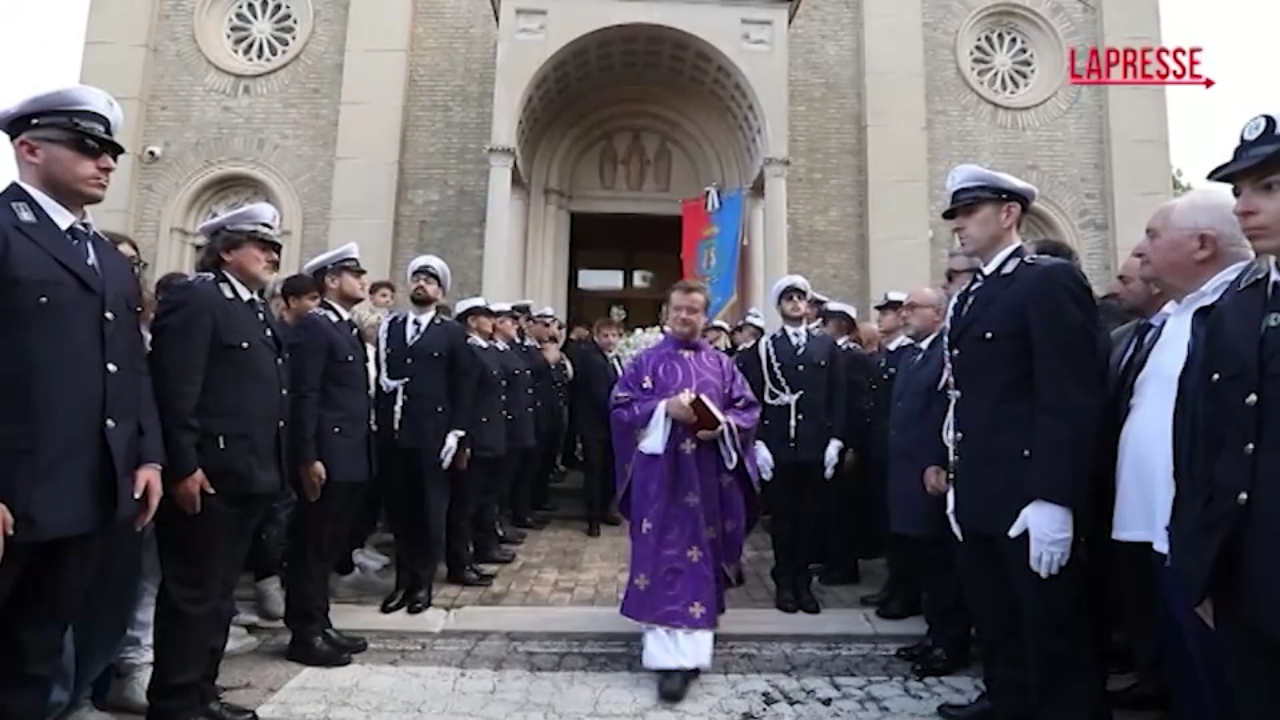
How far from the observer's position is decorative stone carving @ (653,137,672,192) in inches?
589

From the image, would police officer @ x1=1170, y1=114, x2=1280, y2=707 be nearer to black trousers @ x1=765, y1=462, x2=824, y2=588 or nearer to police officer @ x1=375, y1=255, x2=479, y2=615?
black trousers @ x1=765, y1=462, x2=824, y2=588

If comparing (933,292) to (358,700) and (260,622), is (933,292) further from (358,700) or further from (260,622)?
(260,622)

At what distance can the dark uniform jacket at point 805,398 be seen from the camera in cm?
593

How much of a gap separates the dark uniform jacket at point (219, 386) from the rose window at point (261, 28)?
1284 cm

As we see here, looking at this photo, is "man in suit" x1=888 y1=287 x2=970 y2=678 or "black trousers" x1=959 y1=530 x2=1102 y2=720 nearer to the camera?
"black trousers" x1=959 y1=530 x2=1102 y2=720

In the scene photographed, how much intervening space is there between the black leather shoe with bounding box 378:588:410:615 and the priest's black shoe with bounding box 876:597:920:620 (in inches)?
131

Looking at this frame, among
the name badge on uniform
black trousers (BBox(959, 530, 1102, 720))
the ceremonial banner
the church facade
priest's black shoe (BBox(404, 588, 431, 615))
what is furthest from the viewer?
the church facade

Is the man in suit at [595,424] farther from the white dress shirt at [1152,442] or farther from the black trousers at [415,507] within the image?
the white dress shirt at [1152,442]

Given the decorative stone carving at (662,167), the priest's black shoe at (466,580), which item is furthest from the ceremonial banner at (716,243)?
the priest's black shoe at (466,580)

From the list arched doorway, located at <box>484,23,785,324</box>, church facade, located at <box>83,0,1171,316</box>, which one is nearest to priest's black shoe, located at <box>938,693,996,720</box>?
arched doorway, located at <box>484,23,785,324</box>

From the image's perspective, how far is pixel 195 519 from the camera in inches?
139

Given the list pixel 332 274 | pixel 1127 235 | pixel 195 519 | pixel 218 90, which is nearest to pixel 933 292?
pixel 332 274

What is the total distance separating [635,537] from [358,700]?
1.65 m

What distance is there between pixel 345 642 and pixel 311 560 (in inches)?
21.3
